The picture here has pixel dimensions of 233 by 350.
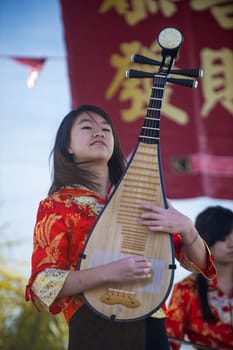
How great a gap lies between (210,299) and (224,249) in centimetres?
20

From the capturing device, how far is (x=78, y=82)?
10.7 ft

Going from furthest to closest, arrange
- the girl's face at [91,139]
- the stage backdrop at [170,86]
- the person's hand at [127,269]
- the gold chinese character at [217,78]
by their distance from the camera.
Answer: the gold chinese character at [217,78]
the stage backdrop at [170,86]
the girl's face at [91,139]
the person's hand at [127,269]

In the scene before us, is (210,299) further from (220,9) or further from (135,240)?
(220,9)

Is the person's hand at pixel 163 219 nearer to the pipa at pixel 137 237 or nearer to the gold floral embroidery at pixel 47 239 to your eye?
the pipa at pixel 137 237

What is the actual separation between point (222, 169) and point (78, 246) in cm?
188

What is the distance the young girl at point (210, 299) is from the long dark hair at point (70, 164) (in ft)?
2.51

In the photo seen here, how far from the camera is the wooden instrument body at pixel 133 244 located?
4.79 feet

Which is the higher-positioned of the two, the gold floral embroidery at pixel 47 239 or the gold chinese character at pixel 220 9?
the gold chinese character at pixel 220 9

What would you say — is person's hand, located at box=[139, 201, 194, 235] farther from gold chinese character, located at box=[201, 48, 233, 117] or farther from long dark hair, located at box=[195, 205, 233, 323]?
gold chinese character, located at box=[201, 48, 233, 117]

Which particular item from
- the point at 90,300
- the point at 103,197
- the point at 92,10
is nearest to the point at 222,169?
the point at 92,10

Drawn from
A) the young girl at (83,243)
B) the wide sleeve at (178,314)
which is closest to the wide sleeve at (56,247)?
the young girl at (83,243)

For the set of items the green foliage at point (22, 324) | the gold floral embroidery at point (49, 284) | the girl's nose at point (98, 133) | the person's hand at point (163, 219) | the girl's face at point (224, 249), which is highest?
the girl's nose at point (98, 133)

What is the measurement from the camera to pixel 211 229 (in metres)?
2.45

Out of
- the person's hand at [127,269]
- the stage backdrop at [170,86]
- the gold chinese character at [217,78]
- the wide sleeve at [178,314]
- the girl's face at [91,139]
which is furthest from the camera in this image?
the gold chinese character at [217,78]
